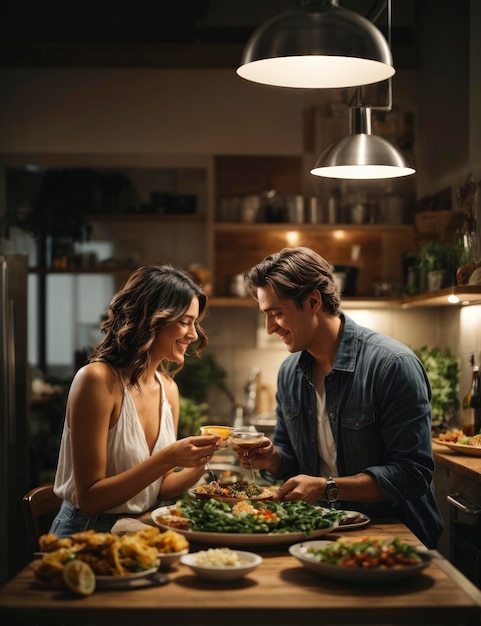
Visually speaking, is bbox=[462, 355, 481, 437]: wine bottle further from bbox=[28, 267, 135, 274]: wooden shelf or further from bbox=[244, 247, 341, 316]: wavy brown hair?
bbox=[28, 267, 135, 274]: wooden shelf

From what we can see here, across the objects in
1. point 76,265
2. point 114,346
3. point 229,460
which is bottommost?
point 229,460

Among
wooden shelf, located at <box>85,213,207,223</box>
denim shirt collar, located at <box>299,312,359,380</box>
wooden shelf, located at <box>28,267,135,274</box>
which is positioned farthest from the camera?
wooden shelf, located at <box>85,213,207,223</box>

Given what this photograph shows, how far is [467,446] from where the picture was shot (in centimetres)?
413

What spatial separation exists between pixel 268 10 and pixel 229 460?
3.17 metres

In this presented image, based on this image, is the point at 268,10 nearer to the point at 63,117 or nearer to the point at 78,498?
the point at 63,117

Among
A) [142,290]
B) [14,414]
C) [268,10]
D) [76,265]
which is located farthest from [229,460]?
[268,10]

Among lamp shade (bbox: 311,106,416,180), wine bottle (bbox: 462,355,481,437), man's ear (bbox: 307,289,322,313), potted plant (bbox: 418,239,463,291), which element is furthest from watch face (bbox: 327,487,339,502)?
potted plant (bbox: 418,239,463,291)

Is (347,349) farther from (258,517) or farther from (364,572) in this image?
(364,572)

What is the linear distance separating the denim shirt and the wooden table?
2.45ft

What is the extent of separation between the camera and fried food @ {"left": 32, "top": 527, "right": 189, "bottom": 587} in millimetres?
1899

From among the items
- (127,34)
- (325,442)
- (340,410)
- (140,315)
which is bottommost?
(325,442)

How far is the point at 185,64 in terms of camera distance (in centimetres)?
620

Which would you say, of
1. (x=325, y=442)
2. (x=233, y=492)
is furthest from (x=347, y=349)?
(x=233, y=492)

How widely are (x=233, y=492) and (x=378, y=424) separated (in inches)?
19.7
